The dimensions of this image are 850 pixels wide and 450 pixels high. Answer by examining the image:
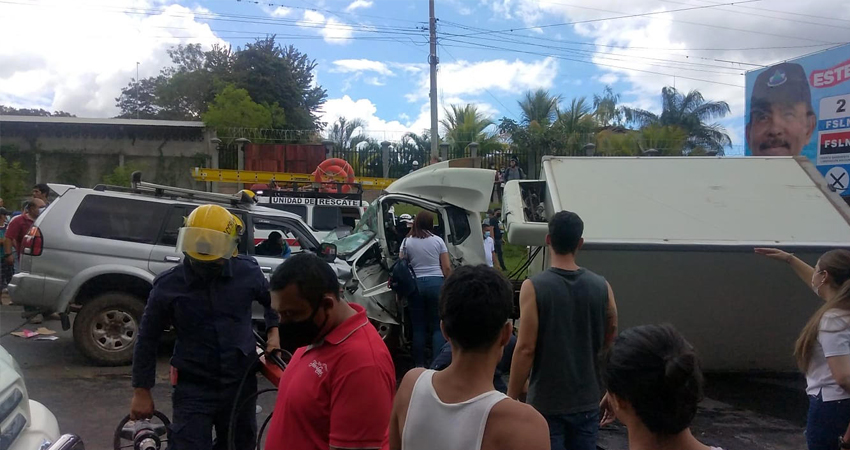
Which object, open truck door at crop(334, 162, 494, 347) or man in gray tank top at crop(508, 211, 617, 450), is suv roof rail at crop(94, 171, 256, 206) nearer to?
open truck door at crop(334, 162, 494, 347)

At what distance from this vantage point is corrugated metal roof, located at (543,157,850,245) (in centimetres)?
567

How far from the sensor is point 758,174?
6379 mm

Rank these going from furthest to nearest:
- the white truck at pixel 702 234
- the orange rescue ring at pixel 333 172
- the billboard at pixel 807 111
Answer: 1. the orange rescue ring at pixel 333 172
2. the billboard at pixel 807 111
3. the white truck at pixel 702 234

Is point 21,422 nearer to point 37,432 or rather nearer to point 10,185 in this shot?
point 37,432

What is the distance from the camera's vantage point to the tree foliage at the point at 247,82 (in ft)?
114

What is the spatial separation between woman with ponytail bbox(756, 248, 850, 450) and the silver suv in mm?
5245

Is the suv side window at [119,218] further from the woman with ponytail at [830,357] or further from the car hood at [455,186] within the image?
the woman with ponytail at [830,357]

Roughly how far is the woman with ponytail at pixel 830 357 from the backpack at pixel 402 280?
424 centimetres

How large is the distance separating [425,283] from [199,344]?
4.11 m

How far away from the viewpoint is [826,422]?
3109 mm

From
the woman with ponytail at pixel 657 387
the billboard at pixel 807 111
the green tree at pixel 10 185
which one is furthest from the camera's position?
the green tree at pixel 10 185

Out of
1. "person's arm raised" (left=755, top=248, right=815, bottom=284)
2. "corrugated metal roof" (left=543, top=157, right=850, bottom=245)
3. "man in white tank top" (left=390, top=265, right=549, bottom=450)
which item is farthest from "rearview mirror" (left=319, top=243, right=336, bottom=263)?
"man in white tank top" (left=390, top=265, right=549, bottom=450)

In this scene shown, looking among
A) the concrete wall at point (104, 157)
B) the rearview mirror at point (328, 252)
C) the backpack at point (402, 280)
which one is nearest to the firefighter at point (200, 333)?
the backpack at point (402, 280)

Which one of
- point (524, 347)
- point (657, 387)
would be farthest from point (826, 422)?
point (657, 387)
